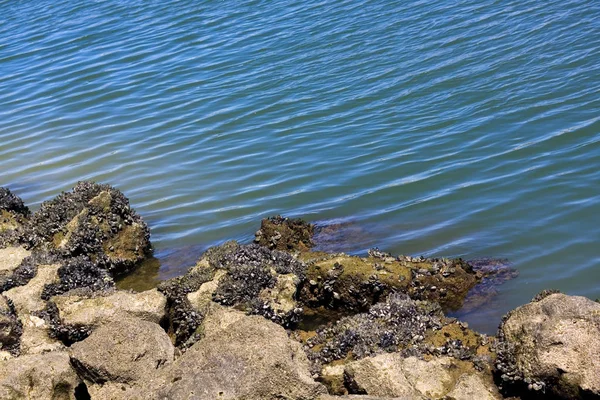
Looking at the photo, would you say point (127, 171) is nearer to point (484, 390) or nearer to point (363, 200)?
point (363, 200)

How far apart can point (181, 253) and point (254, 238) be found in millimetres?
1223

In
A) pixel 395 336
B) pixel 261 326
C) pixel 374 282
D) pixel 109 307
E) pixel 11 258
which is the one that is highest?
pixel 261 326

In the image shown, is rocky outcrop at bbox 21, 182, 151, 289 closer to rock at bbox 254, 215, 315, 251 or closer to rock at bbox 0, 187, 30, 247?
rock at bbox 0, 187, 30, 247

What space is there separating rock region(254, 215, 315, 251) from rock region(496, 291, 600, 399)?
4.73 meters

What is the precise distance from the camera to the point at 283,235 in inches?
477

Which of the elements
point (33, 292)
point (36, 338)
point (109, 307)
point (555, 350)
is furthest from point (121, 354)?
point (555, 350)

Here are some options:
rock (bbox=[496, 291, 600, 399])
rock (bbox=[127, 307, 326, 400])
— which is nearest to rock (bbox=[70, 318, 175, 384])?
rock (bbox=[127, 307, 326, 400])

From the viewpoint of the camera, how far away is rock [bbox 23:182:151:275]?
12.1m

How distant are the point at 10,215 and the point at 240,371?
8133 millimetres

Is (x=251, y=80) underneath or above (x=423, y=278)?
above

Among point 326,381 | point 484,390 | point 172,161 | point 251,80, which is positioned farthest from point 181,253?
point 251,80

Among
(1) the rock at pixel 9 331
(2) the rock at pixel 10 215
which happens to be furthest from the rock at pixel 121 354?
(2) the rock at pixel 10 215

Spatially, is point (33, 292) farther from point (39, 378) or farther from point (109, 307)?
point (39, 378)

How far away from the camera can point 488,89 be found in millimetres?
16984
